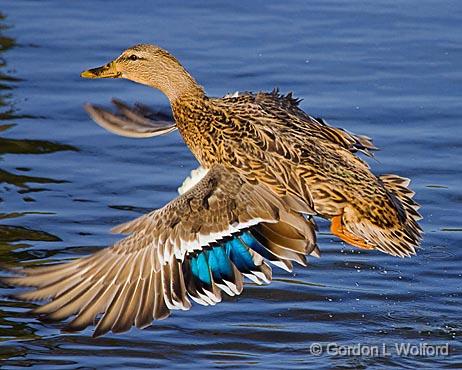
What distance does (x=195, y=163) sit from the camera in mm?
10406

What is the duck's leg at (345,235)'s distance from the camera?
793 centimetres

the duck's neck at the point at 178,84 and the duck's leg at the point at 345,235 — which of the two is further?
the duck's neck at the point at 178,84

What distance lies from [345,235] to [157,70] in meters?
1.56

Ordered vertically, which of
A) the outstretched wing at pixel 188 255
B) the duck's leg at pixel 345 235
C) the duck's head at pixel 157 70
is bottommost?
the outstretched wing at pixel 188 255

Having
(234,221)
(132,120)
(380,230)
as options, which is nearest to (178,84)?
(132,120)

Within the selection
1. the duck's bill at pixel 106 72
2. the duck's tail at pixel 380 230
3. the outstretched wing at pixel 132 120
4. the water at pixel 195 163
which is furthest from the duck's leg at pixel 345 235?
the duck's bill at pixel 106 72

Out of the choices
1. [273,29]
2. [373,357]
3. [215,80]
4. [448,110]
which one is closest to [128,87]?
[215,80]

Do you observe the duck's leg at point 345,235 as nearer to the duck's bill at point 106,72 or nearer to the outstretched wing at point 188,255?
the outstretched wing at point 188,255

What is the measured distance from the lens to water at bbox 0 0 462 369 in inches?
323

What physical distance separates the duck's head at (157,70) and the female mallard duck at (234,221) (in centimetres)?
18

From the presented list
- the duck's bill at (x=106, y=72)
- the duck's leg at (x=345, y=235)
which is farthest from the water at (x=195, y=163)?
the duck's bill at (x=106, y=72)

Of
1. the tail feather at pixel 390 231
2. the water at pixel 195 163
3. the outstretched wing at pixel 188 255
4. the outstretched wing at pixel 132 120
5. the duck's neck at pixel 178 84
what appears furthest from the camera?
the outstretched wing at pixel 132 120

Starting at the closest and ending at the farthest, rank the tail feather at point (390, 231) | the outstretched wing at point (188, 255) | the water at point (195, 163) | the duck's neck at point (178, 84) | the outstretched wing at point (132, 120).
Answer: the outstretched wing at point (188, 255) < the tail feather at point (390, 231) < the water at point (195, 163) < the duck's neck at point (178, 84) < the outstretched wing at point (132, 120)

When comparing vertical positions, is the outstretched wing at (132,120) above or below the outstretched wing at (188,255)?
above
